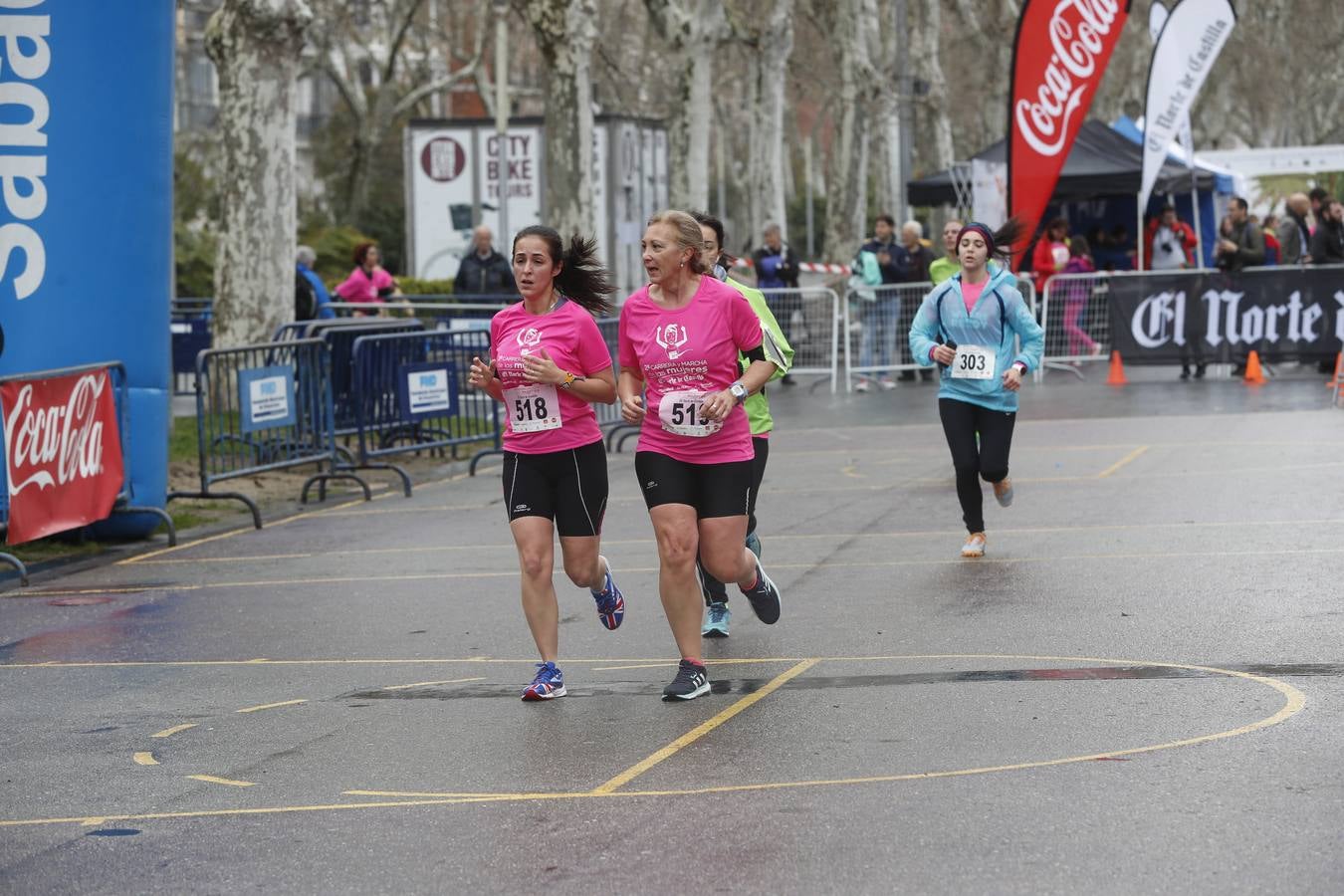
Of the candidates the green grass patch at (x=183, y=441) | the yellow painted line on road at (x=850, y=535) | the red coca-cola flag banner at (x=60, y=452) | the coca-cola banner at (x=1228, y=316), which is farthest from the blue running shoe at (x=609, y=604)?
the coca-cola banner at (x=1228, y=316)

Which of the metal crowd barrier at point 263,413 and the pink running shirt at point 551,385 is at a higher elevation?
the pink running shirt at point 551,385

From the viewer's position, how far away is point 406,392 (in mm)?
17281

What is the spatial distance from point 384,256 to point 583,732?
49874 millimetres

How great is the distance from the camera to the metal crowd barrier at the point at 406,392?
16797 mm

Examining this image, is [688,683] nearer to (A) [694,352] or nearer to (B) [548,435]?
(B) [548,435]

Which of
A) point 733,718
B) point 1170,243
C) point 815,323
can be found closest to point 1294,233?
point 1170,243

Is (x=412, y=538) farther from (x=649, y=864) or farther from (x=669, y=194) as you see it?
(x=669, y=194)

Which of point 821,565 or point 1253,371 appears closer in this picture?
point 821,565

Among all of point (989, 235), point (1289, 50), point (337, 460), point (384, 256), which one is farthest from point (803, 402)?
point (1289, 50)

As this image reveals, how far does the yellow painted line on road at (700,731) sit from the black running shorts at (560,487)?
931 mm

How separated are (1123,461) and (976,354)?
491cm

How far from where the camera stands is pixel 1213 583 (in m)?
10.1

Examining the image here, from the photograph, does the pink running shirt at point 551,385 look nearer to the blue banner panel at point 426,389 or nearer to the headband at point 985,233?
the headband at point 985,233

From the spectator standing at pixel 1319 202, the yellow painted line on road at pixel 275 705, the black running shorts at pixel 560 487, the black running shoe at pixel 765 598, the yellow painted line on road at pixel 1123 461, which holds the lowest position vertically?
the yellow painted line on road at pixel 275 705
